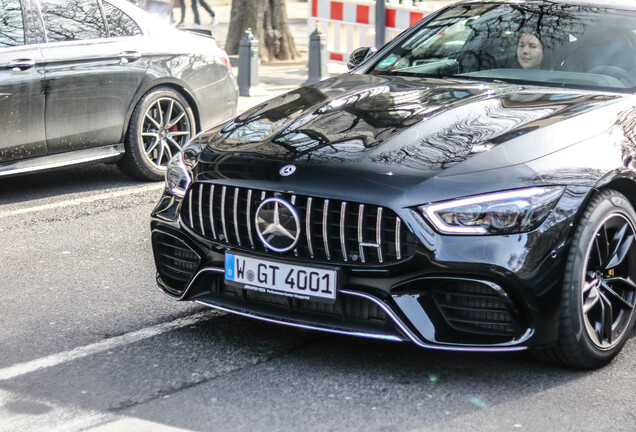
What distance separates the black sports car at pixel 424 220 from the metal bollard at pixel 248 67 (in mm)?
7670

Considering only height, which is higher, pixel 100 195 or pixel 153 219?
pixel 153 219

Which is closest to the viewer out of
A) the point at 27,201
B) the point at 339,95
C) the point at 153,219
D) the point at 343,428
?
the point at 343,428

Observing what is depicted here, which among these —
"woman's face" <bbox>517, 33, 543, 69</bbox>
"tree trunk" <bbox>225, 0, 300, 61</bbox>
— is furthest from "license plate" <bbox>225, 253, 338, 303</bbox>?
"tree trunk" <bbox>225, 0, 300, 61</bbox>

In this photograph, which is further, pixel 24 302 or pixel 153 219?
pixel 24 302

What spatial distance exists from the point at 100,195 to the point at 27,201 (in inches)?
20.6

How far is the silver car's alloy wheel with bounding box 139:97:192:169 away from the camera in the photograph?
26.9 feet

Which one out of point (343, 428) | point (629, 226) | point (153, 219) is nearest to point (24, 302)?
point (153, 219)

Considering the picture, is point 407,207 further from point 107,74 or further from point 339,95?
point 107,74

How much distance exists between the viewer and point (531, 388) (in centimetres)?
421

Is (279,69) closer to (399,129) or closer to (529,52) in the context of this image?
(529,52)

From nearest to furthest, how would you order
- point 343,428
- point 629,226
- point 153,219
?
point 343,428, point 629,226, point 153,219

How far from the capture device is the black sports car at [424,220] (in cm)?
402

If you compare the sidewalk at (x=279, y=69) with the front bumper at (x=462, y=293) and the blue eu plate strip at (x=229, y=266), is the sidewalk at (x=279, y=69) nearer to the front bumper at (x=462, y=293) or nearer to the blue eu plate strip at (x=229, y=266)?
the blue eu plate strip at (x=229, y=266)

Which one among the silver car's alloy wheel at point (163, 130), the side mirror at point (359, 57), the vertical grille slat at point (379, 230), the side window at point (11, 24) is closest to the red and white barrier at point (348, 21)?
the silver car's alloy wheel at point (163, 130)
